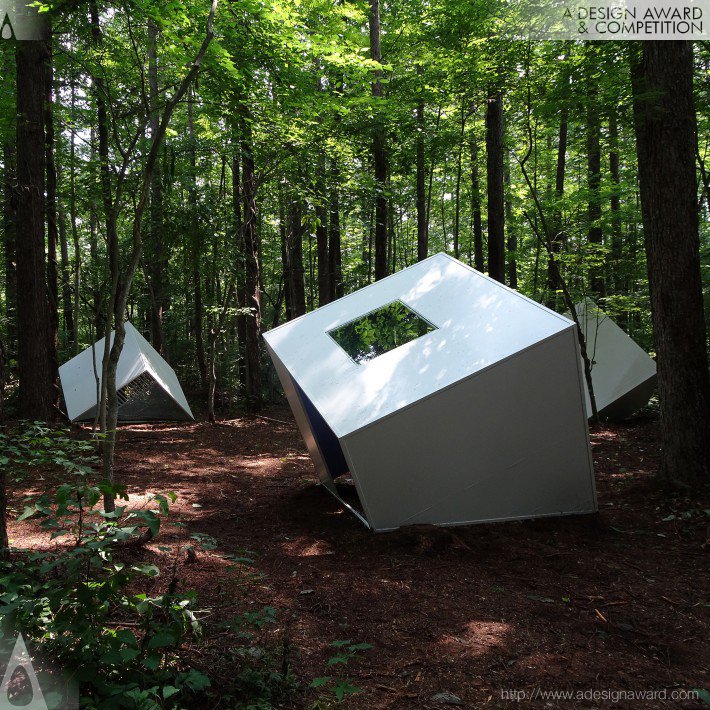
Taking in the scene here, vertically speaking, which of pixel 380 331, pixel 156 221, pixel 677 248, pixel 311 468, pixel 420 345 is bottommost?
pixel 311 468

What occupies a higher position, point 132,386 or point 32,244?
point 32,244

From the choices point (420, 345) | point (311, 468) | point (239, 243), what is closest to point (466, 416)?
point (420, 345)

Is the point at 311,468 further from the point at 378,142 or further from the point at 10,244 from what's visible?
the point at 10,244

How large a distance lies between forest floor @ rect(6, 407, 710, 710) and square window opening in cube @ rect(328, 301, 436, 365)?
153 cm

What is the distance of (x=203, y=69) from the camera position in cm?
557

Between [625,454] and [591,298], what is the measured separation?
3620mm

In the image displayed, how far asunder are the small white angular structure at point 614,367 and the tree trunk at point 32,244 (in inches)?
330

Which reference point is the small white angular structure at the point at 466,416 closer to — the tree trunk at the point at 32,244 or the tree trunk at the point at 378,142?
the tree trunk at the point at 32,244

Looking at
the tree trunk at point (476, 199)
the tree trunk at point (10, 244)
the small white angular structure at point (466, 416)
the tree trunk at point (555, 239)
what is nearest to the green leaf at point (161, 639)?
the small white angular structure at point (466, 416)

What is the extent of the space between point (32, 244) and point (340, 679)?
7524 mm

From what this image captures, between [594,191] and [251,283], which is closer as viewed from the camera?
[594,191]

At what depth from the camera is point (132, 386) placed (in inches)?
419

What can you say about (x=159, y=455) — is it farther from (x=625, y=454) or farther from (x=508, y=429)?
(x=625, y=454)

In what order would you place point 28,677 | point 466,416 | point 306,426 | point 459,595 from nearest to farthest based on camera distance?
point 28,677, point 459,595, point 466,416, point 306,426
